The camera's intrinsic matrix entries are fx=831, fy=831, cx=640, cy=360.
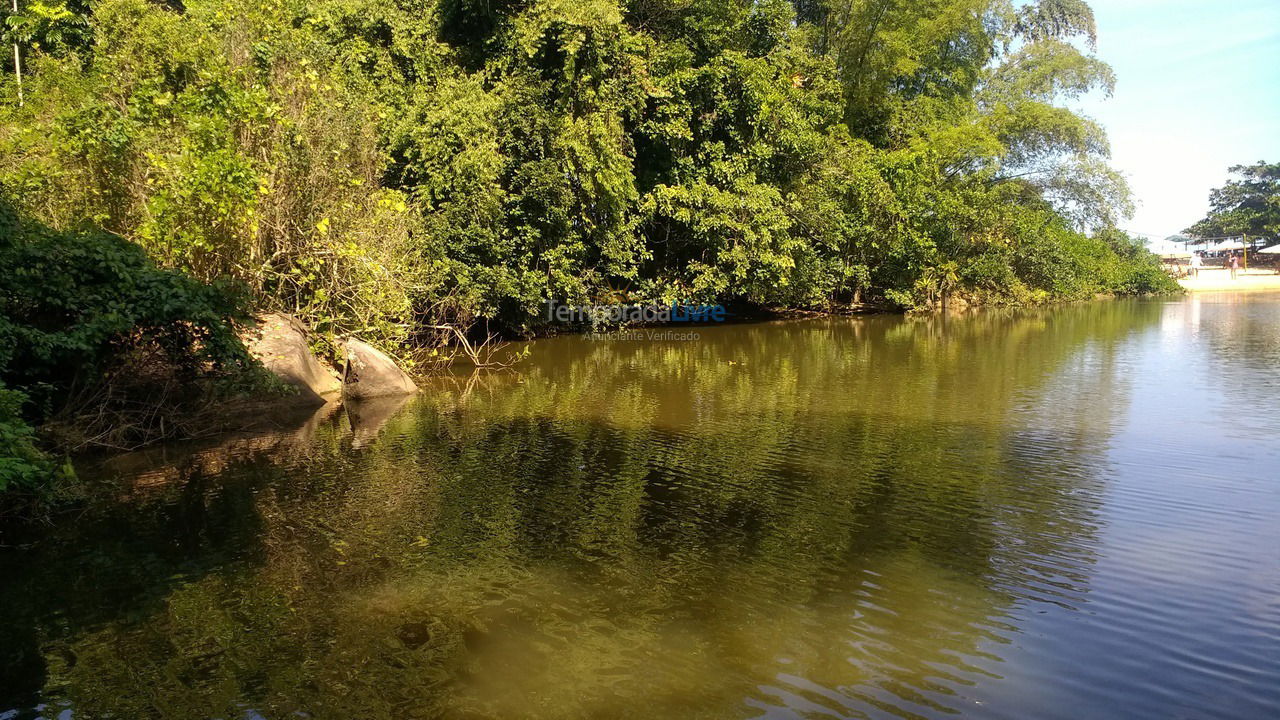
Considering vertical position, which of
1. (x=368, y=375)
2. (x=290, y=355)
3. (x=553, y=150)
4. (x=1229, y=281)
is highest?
(x=553, y=150)

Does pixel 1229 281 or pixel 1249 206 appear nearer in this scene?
pixel 1229 281

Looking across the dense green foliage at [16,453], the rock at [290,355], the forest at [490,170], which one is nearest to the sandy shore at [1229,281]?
the forest at [490,170]

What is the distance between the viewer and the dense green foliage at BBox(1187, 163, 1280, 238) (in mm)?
55031

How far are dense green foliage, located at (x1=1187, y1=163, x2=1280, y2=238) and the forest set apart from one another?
85.9ft

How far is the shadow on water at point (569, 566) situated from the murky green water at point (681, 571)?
0.10 ft

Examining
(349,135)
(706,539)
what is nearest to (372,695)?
(706,539)

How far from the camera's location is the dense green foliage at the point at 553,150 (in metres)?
13.3

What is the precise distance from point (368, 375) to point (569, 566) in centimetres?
960

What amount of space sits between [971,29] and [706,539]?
32.1 metres

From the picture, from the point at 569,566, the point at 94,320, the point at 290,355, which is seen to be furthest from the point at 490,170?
the point at 569,566

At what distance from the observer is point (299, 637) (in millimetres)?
5523

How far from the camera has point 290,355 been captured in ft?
45.0

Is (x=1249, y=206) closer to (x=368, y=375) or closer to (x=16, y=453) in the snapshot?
(x=368, y=375)

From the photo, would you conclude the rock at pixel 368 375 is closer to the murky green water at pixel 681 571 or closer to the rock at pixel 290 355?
the rock at pixel 290 355
